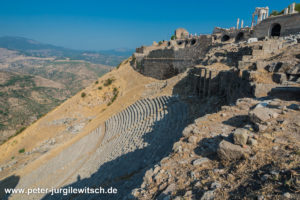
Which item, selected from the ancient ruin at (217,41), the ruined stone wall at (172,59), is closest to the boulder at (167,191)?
the ancient ruin at (217,41)

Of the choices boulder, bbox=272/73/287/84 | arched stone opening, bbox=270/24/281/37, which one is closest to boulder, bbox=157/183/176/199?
boulder, bbox=272/73/287/84

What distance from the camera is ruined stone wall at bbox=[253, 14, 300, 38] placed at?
52.7 ft

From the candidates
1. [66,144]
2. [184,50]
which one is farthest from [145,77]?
[66,144]

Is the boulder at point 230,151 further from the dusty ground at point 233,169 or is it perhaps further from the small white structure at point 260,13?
the small white structure at point 260,13

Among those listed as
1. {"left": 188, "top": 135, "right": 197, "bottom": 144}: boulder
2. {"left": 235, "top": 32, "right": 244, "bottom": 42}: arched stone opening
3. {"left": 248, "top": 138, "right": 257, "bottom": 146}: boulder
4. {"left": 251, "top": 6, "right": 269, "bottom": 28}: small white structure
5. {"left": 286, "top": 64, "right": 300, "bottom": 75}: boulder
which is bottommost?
{"left": 188, "top": 135, "right": 197, "bottom": 144}: boulder

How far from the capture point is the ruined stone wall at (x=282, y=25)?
16064 mm

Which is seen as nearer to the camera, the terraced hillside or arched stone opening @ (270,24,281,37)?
the terraced hillside

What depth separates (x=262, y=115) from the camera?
4762mm

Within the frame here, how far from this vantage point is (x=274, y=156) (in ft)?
11.3

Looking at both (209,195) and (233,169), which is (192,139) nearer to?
(233,169)

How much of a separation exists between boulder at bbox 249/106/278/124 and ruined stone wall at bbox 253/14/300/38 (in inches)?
630

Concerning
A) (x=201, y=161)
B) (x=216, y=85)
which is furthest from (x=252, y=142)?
(x=216, y=85)

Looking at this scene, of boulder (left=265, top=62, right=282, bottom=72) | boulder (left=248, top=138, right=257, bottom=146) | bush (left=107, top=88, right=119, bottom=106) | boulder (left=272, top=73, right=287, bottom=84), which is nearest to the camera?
boulder (left=248, top=138, right=257, bottom=146)

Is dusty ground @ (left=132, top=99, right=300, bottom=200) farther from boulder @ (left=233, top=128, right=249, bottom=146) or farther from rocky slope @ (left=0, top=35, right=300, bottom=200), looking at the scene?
boulder @ (left=233, top=128, right=249, bottom=146)
